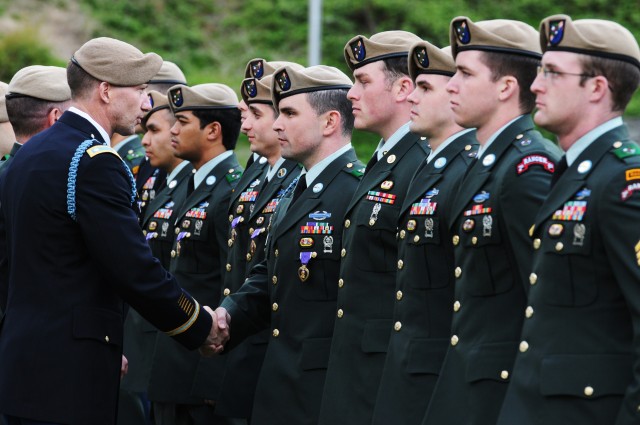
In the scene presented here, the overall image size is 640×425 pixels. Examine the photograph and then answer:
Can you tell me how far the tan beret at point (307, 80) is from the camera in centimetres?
597

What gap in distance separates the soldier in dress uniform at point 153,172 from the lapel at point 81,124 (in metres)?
2.99

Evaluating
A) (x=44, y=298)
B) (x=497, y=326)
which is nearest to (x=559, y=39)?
(x=497, y=326)

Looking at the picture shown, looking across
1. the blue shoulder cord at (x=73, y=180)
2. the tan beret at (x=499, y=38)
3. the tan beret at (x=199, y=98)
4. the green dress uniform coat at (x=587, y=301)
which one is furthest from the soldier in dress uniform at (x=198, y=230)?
the green dress uniform coat at (x=587, y=301)

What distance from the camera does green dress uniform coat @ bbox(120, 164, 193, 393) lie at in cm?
746

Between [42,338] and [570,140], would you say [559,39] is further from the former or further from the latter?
[42,338]

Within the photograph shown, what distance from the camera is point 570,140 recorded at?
408 cm

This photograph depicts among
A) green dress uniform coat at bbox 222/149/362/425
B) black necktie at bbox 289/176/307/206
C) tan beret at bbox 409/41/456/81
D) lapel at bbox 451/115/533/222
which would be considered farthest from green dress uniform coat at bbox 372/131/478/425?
black necktie at bbox 289/176/307/206

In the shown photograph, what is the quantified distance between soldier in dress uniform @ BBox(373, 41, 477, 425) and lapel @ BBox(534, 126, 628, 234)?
621 mm

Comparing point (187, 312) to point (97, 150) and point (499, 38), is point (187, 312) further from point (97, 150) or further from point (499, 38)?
point (499, 38)

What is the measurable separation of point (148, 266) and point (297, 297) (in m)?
0.76

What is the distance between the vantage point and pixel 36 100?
654 centimetres

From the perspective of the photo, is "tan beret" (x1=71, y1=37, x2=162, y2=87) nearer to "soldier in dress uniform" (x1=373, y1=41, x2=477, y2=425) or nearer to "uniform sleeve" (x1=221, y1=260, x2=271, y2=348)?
"uniform sleeve" (x1=221, y1=260, x2=271, y2=348)

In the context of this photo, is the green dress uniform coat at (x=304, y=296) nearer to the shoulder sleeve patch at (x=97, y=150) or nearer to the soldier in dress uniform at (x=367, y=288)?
the soldier in dress uniform at (x=367, y=288)

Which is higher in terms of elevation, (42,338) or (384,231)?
(384,231)
